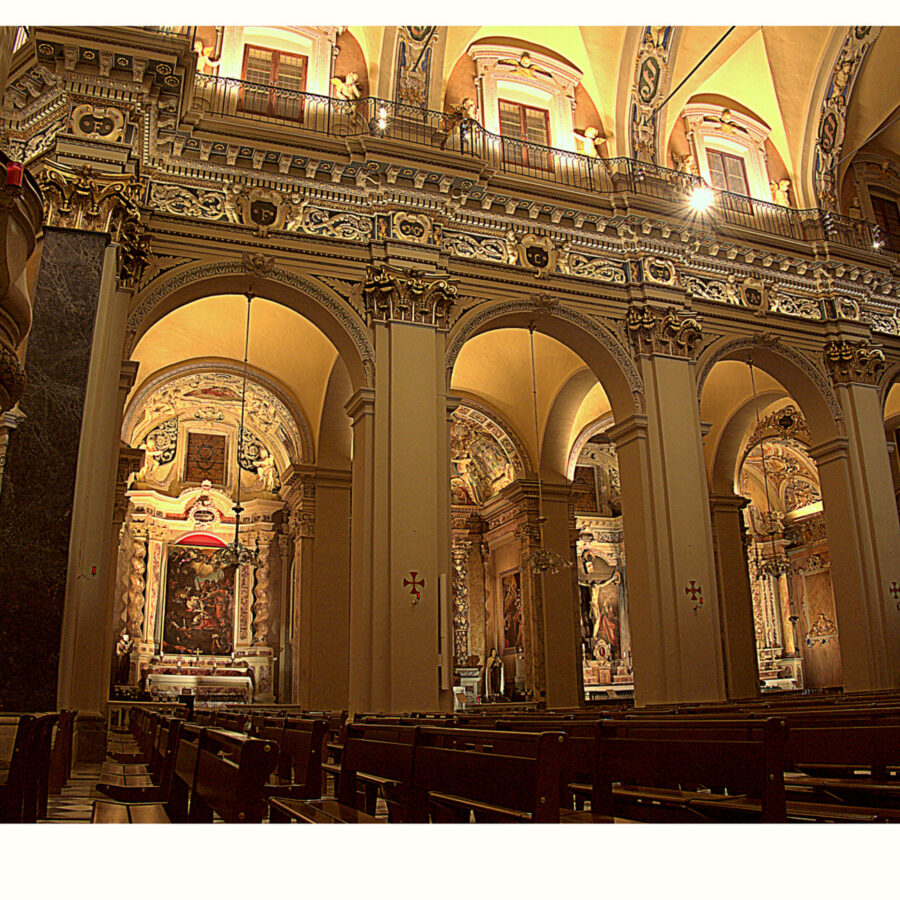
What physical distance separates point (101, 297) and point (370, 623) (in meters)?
4.59

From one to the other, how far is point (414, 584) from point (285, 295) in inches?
158

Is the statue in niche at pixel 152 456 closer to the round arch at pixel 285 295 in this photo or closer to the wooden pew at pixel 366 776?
the round arch at pixel 285 295

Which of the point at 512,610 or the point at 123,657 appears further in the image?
the point at 512,610

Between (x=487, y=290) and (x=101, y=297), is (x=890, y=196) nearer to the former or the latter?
(x=487, y=290)

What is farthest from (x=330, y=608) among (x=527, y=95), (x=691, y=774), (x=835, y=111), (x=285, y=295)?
(x=835, y=111)

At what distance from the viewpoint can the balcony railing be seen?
1110cm

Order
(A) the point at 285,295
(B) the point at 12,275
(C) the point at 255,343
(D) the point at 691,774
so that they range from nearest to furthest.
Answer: (D) the point at 691,774 → (B) the point at 12,275 → (A) the point at 285,295 → (C) the point at 255,343

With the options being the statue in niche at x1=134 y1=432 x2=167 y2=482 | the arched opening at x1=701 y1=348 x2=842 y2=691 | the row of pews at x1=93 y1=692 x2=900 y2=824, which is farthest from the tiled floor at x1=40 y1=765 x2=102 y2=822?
the arched opening at x1=701 y1=348 x2=842 y2=691

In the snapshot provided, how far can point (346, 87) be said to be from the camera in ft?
38.8

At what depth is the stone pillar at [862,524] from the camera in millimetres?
12047

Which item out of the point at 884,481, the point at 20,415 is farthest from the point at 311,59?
the point at 884,481

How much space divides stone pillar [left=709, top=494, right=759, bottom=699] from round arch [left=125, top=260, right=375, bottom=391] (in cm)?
733

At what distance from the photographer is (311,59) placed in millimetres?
12016

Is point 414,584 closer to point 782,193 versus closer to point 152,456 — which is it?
point 152,456
